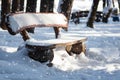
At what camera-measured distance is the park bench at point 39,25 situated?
28.2 ft

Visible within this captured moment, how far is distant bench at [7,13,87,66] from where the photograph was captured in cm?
858

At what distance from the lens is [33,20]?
374 inches

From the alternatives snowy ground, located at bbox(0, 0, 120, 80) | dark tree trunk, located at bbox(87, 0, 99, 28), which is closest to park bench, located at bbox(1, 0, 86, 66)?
snowy ground, located at bbox(0, 0, 120, 80)

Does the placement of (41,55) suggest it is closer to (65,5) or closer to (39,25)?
(39,25)

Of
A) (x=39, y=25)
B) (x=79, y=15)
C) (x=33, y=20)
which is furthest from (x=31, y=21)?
(x=79, y=15)

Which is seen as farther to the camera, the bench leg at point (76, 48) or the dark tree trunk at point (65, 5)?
the dark tree trunk at point (65, 5)

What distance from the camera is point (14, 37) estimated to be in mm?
12273

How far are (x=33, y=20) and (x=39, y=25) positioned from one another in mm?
210

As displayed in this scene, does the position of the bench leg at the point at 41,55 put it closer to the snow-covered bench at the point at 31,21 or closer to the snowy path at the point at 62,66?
the snowy path at the point at 62,66

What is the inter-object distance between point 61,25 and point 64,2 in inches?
106

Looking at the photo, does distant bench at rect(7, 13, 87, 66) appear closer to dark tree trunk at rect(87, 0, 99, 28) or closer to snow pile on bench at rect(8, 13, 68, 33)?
snow pile on bench at rect(8, 13, 68, 33)

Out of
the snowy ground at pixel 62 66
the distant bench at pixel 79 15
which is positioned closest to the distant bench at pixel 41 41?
the snowy ground at pixel 62 66

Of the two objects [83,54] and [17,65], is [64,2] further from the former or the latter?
[17,65]

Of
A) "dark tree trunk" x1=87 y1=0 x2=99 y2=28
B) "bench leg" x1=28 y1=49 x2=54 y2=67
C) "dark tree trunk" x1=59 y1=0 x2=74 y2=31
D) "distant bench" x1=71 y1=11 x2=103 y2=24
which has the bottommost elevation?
"distant bench" x1=71 y1=11 x2=103 y2=24
